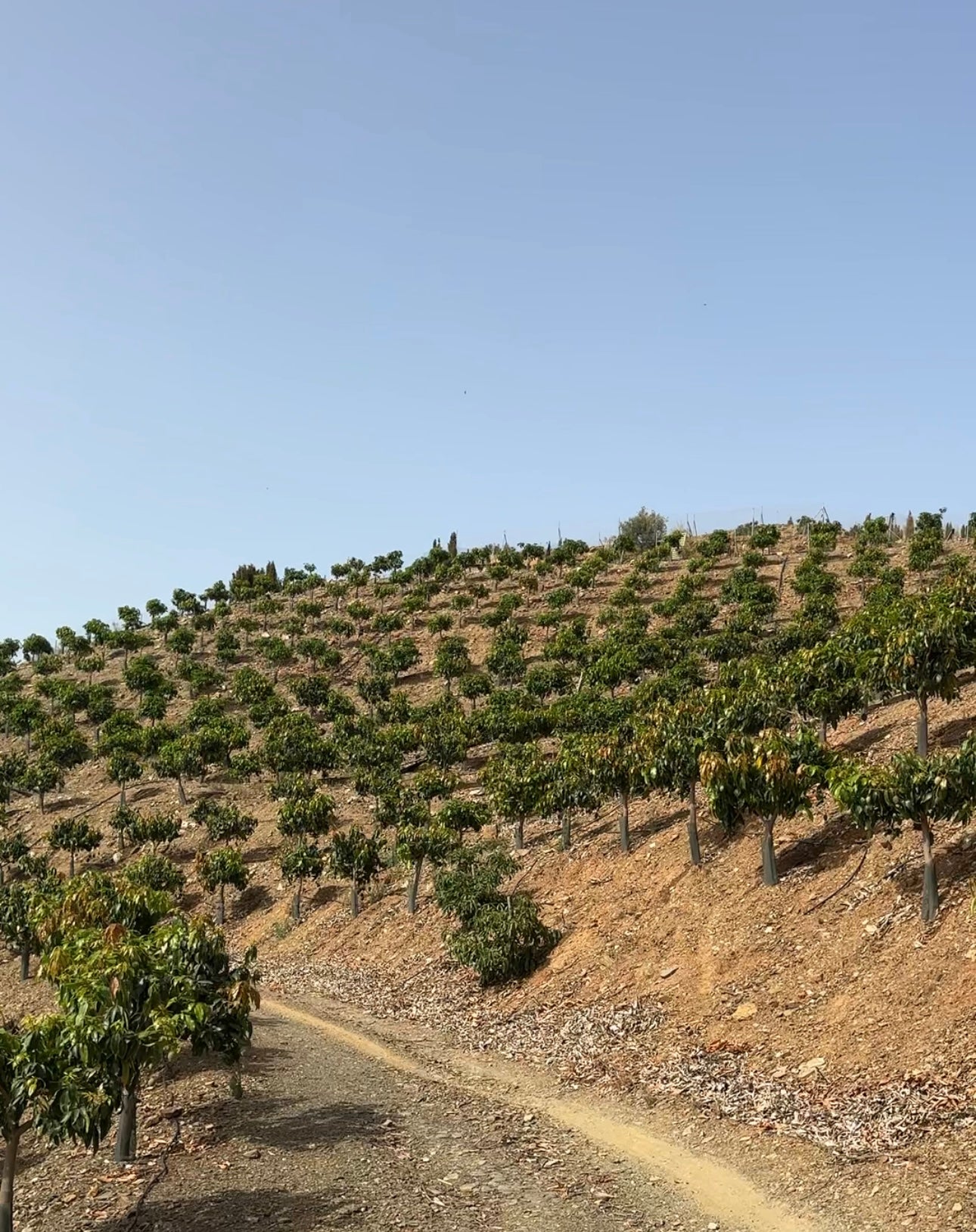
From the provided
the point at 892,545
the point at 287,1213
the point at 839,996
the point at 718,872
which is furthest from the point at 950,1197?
the point at 892,545

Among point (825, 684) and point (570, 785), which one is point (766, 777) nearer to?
point (825, 684)

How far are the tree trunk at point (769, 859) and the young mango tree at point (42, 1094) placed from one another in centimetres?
1906

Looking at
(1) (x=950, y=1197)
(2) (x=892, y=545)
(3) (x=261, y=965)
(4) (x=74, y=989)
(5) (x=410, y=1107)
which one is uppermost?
(2) (x=892, y=545)

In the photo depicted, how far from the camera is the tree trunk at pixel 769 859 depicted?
26.1 meters

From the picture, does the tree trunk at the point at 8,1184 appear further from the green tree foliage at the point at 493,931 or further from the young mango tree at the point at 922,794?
the young mango tree at the point at 922,794

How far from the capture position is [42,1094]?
13.8m

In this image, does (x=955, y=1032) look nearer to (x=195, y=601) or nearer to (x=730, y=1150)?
(x=730, y=1150)

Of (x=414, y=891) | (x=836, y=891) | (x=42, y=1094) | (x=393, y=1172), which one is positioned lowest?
(x=414, y=891)

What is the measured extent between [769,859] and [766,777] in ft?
11.2

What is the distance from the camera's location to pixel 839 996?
20125 millimetres

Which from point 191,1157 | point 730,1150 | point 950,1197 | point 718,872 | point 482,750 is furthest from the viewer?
point 482,750

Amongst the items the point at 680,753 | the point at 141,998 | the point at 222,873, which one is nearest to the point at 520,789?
the point at 680,753

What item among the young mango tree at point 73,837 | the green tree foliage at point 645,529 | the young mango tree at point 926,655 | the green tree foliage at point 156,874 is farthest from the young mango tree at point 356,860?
the green tree foliage at point 645,529

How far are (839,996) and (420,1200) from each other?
1072 cm
